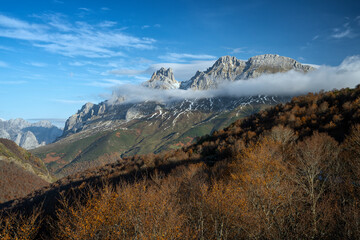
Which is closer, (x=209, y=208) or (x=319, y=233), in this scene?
(x=319, y=233)

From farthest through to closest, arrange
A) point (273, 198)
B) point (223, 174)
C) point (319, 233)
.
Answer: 1. point (223, 174)
2. point (273, 198)
3. point (319, 233)

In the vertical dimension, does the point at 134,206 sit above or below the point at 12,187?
above

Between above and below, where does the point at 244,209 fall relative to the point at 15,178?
above

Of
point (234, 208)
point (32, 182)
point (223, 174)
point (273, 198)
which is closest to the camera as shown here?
point (273, 198)

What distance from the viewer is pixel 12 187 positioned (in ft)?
454

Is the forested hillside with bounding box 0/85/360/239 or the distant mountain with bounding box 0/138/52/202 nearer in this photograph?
the forested hillside with bounding box 0/85/360/239

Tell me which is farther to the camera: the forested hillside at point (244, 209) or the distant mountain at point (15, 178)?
the distant mountain at point (15, 178)

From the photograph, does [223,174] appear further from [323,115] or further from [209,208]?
[323,115]

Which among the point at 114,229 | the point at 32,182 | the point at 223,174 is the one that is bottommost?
the point at 32,182

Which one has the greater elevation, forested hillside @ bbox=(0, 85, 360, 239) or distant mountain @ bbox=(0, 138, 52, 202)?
forested hillside @ bbox=(0, 85, 360, 239)

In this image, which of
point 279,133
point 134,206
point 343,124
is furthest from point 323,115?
point 134,206

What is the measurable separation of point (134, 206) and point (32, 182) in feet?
611

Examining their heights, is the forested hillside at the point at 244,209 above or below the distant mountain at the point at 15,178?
above

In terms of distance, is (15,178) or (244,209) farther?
(15,178)
